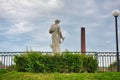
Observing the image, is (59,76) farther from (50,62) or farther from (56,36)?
(56,36)

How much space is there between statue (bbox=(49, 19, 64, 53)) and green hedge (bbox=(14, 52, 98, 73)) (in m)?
1.24

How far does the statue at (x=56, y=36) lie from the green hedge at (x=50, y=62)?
1.24 metres

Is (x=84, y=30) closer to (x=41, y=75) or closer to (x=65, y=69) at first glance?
(x=65, y=69)

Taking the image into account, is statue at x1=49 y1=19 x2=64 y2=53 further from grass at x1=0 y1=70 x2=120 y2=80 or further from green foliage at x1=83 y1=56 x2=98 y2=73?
grass at x1=0 y1=70 x2=120 y2=80

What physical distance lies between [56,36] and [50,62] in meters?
2.19

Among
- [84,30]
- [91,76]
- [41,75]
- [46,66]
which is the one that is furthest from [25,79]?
[84,30]

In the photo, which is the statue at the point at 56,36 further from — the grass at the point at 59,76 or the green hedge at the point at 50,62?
the grass at the point at 59,76

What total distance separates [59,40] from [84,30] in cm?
803

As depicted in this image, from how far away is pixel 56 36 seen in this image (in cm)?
2075

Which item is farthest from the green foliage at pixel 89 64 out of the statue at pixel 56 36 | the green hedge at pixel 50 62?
the statue at pixel 56 36

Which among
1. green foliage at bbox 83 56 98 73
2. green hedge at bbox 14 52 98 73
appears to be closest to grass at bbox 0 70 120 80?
green hedge at bbox 14 52 98 73

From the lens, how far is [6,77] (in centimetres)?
1870

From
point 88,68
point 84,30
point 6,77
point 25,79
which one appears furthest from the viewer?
point 84,30

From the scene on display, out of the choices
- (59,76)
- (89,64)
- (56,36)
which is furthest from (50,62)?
(89,64)
